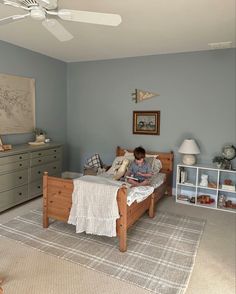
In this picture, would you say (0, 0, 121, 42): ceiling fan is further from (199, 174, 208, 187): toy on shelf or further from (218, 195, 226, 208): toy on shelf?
(218, 195, 226, 208): toy on shelf

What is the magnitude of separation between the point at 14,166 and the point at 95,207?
1620 mm

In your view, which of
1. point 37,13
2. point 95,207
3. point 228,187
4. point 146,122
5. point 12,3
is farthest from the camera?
point 146,122

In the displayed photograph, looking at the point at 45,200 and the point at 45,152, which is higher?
the point at 45,152

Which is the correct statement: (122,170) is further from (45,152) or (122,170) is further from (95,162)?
(45,152)

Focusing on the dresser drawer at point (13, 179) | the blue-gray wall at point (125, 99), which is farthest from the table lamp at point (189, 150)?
the dresser drawer at point (13, 179)

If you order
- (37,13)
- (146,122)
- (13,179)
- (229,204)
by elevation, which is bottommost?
(229,204)

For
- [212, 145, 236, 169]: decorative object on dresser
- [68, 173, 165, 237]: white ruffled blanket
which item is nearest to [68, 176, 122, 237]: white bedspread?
[68, 173, 165, 237]: white ruffled blanket

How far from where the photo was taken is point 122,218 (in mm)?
2572

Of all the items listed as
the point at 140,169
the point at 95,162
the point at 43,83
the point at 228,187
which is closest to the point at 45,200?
the point at 140,169

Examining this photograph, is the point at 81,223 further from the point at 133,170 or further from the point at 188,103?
the point at 188,103

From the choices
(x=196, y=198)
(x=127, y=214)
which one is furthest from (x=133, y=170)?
(x=196, y=198)

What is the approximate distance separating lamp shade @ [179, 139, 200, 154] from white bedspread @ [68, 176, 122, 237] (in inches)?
68.6

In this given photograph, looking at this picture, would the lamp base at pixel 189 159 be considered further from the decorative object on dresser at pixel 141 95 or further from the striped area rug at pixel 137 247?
the decorative object on dresser at pixel 141 95

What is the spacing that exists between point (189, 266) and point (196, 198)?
1831 mm
